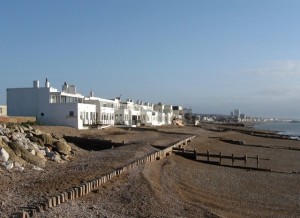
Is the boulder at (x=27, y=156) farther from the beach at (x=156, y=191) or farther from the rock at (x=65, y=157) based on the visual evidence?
the rock at (x=65, y=157)

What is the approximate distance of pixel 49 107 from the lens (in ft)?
182

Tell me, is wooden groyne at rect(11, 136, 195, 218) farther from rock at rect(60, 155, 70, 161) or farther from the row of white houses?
the row of white houses

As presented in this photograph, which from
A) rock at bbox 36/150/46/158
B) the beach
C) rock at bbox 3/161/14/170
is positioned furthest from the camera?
rock at bbox 36/150/46/158

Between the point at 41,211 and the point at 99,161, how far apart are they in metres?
11.8

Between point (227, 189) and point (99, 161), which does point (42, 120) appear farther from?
point (227, 189)

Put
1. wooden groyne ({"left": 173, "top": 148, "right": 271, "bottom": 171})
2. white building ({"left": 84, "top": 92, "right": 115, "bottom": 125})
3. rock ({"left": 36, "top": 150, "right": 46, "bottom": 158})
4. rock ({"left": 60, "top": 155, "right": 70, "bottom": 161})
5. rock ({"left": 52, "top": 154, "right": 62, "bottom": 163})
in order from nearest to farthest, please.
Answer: rock ({"left": 36, "top": 150, "right": 46, "bottom": 158}), rock ({"left": 52, "top": 154, "right": 62, "bottom": 163}), rock ({"left": 60, "top": 155, "right": 70, "bottom": 161}), wooden groyne ({"left": 173, "top": 148, "right": 271, "bottom": 171}), white building ({"left": 84, "top": 92, "right": 115, "bottom": 125})

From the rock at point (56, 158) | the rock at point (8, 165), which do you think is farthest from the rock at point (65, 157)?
the rock at point (8, 165)

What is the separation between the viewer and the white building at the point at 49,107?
53.2 m

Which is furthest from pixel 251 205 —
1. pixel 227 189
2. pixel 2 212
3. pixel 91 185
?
pixel 2 212

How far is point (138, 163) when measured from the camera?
71.9 ft

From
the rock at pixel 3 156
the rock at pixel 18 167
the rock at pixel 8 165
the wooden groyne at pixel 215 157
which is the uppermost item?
the rock at pixel 3 156

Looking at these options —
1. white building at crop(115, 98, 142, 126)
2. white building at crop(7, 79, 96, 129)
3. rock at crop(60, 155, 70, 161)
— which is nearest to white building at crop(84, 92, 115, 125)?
white building at crop(7, 79, 96, 129)

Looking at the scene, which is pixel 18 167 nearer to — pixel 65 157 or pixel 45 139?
pixel 65 157

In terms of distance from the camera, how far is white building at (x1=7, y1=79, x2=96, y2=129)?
175 ft
